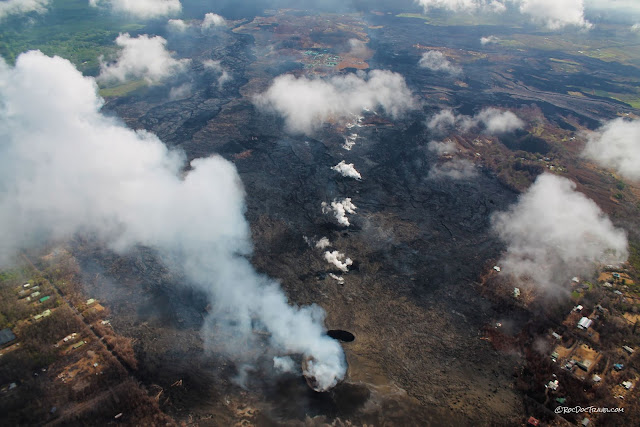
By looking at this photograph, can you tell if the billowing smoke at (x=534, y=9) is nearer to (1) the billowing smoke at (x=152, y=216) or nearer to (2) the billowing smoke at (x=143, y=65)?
(2) the billowing smoke at (x=143, y=65)

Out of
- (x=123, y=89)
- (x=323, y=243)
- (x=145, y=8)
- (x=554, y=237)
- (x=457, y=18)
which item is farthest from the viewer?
(x=457, y=18)

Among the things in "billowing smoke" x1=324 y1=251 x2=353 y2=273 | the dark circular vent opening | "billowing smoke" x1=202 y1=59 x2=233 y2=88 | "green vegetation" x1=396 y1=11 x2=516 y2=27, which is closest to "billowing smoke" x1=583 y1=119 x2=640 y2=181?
"billowing smoke" x1=324 y1=251 x2=353 y2=273

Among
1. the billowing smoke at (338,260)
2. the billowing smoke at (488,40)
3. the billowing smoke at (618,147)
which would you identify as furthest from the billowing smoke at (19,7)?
the billowing smoke at (618,147)

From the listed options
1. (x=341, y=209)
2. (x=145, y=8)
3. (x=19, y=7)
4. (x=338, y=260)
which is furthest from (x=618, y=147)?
(x=19, y=7)

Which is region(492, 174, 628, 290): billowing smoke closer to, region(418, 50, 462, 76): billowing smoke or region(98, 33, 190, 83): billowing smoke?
region(418, 50, 462, 76): billowing smoke

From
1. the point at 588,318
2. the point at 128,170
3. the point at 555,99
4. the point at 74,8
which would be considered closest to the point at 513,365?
the point at 588,318

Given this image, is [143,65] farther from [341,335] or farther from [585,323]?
[585,323]

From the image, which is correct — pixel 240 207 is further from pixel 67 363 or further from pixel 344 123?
pixel 344 123
